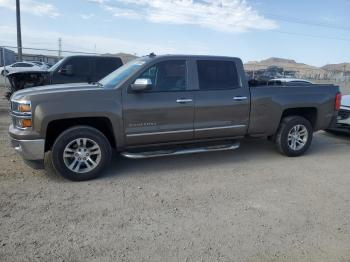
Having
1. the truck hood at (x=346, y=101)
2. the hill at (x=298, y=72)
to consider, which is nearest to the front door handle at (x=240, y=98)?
the truck hood at (x=346, y=101)

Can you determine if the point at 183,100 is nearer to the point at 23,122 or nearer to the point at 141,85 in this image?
the point at 141,85

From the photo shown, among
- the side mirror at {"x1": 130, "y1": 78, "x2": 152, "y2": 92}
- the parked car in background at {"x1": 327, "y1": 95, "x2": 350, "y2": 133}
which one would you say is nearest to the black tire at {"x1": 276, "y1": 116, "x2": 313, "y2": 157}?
the parked car in background at {"x1": 327, "y1": 95, "x2": 350, "y2": 133}

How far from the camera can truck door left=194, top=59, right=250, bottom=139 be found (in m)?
5.55

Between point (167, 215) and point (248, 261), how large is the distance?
115 centimetres

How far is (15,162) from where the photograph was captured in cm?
553

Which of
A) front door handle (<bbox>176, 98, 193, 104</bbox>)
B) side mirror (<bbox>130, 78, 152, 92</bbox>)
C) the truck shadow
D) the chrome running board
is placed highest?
side mirror (<bbox>130, 78, 152, 92</bbox>)

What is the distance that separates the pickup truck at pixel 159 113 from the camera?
4691mm

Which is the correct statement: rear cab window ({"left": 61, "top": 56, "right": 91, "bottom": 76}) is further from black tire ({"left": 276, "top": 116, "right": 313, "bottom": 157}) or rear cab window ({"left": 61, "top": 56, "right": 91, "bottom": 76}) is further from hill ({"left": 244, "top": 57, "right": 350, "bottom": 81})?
hill ({"left": 244, "top": 57, "right": 350, "bottom": 81})

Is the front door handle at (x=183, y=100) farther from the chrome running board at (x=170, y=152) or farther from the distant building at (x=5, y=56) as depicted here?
the distant building at (x=5, y=56)

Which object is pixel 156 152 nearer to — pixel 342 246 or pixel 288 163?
pixel 288 163

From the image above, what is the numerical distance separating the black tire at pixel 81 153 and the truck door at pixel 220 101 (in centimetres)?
157

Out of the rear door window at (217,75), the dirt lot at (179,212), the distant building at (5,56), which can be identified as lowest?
the dirt lot at (179,212)

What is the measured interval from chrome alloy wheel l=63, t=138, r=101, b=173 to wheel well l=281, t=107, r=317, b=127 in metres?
3.62

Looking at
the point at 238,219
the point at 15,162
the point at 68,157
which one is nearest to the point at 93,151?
the point at 68,157
